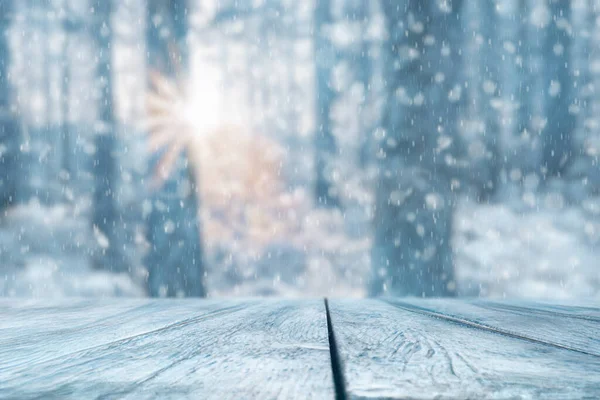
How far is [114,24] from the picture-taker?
1340mm

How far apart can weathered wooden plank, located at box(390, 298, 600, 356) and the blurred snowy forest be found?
536 mm

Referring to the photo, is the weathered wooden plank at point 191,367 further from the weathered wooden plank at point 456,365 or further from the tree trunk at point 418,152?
the tree trunk at point 418,152

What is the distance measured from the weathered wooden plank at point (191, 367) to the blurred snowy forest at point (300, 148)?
0.77 meters

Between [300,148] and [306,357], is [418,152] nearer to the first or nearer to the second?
[300,148]

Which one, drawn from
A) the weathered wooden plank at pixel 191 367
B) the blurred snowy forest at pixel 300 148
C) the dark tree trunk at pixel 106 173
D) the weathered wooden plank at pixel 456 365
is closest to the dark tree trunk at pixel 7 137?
the blurred snowy forest at pixel 300 148

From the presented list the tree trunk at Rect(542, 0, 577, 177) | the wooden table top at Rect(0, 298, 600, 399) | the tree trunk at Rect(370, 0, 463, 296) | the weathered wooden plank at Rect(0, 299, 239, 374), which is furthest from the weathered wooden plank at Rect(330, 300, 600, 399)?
the tree trunk at Rect(542, 0, 577, 177)

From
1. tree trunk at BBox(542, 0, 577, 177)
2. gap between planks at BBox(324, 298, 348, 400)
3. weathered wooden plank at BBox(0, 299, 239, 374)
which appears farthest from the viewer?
tree trunk at BBox(542, 0, 577, 177)

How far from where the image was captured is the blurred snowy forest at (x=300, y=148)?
4.18ft

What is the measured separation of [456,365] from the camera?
1.21 ft

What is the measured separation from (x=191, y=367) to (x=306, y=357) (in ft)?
0.32

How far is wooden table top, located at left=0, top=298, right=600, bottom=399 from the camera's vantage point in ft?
1.04

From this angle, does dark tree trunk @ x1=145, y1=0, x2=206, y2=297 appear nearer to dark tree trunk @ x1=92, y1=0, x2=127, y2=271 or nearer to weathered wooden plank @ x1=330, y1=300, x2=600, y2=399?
dark tree trunk @ x1=92, y1=0, x2=127, y2=271

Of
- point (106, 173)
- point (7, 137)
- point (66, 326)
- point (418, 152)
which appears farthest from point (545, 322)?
point (7, 137)

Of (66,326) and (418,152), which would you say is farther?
(418,152)
